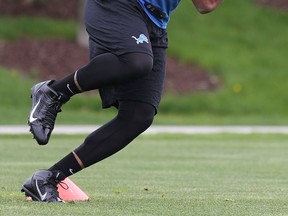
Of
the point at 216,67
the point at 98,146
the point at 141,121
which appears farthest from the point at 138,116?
the point at 216,67

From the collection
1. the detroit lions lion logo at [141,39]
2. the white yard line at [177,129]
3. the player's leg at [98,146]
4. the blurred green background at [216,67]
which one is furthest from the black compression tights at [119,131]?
the blurred green background at [216,67]

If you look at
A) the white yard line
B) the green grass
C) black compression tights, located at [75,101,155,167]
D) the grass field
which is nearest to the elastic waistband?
black compression tights, located at [75,101,155,167]

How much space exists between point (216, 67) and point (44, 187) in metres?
19.9

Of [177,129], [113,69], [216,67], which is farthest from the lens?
[216,67]

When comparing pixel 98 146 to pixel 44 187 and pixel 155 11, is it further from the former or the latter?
pixel 155 11

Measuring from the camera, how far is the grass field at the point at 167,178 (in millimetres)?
6539

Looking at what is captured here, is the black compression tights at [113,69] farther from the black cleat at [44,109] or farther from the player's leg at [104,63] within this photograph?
the black cleat at [44,109]

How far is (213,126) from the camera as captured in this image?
21.4 m

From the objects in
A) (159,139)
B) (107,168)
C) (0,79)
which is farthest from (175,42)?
(107,168)

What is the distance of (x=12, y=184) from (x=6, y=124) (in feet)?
39.3

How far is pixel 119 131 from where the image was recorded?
6891 mm

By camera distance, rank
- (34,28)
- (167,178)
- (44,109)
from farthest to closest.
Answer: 1. (34,28)
2. (167,178)
3. (44,109)

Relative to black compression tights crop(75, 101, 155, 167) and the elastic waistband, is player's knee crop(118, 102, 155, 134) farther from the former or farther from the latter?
the elastic waistband

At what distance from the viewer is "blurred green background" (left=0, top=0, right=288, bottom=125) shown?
23.1 meters
